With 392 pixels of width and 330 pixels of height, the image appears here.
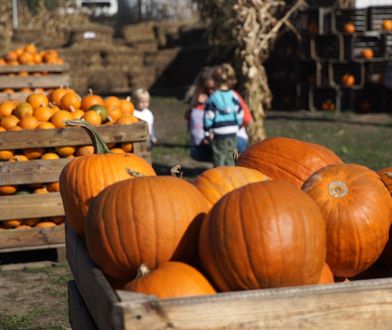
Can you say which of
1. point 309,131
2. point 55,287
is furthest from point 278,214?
point 309,131

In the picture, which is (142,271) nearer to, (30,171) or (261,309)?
(261,309)

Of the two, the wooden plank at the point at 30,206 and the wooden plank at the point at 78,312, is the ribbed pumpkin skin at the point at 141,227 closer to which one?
the wooden plank at the point at 78,312

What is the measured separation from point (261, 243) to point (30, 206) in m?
4.02

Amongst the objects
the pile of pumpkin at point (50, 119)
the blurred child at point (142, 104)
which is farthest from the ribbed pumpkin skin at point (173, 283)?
the blurred child at point (142, 104)

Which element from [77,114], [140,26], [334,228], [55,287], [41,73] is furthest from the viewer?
[140,26]

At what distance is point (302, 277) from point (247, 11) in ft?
29.1

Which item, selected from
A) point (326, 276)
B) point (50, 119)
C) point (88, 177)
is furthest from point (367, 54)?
point (326, 276)

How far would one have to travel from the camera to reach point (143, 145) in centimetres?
641

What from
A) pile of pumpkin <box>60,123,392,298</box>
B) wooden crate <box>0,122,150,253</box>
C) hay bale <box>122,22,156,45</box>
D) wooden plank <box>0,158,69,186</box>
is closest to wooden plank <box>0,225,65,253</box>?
wooden crate <box>0,122,150,253</box>

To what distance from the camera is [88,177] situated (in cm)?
310

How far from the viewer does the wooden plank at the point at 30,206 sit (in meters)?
6.16

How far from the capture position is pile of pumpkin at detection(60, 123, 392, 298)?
97.0 inches

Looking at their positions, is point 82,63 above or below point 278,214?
below

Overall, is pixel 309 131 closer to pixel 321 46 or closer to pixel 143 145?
pixel 321 46
